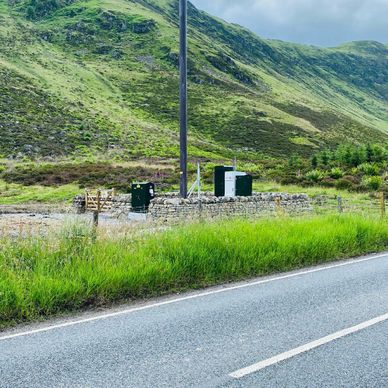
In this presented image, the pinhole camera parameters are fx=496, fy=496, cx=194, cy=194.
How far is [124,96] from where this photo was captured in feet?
360

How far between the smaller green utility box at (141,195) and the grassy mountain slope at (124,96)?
36.5 metres

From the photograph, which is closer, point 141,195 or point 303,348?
point 303,348

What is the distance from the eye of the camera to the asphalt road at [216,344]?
463cm

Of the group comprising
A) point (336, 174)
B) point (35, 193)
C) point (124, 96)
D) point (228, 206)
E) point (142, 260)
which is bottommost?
point (142, 260)

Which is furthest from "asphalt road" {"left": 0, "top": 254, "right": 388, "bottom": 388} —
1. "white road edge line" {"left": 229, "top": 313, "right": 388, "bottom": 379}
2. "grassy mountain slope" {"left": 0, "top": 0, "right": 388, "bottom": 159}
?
"grassy mountain slope" {"left": 0, "top": 0, "right": 388, "bottom": 159}

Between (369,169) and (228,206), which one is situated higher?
(369,169)

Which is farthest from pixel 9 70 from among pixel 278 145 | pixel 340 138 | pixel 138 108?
pixel 340 138

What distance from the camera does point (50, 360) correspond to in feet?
16.6

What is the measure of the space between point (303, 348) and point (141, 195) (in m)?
17.2

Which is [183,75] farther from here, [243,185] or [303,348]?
[303,348]

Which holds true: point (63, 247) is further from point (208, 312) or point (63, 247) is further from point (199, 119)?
point (199, 119)

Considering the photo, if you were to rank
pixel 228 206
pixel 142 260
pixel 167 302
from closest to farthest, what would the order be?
1. pixel 167 302
2. pixel 142 260
3. pixel 228 206

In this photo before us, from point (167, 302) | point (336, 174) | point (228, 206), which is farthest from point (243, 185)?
point (336, 174)

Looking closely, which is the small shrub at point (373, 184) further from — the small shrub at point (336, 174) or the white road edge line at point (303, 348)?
the white road edge line at point (303, 348)
